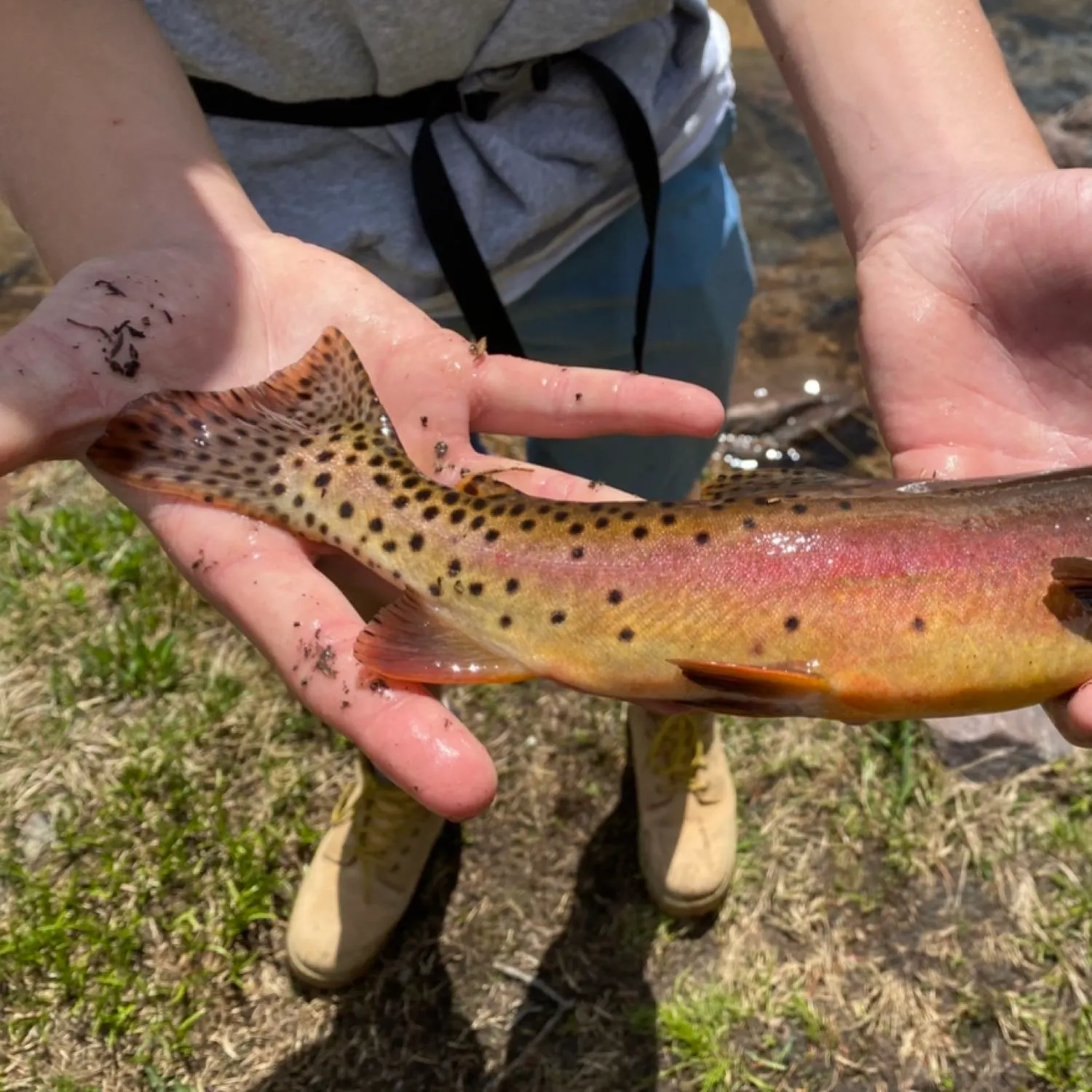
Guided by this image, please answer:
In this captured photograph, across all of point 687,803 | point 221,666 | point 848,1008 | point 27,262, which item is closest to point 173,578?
point 221,666

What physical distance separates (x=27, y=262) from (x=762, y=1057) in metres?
7.05

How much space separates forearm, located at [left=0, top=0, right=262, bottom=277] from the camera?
112 inches

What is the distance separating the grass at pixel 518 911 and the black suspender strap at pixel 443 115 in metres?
1.87

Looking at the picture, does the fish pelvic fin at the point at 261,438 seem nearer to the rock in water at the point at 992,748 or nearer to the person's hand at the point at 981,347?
the person's hand at the point at 981,347

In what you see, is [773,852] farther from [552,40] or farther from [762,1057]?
[552,40]

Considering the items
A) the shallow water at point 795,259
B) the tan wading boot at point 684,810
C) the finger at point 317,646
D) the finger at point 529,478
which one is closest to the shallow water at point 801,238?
the shallow water at point 795,259

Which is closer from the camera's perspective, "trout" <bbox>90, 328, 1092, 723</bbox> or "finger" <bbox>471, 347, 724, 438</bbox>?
"trout" <bbox>90, 328, 1092, 723</bbox>

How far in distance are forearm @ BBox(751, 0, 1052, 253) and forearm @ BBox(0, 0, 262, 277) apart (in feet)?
5.74

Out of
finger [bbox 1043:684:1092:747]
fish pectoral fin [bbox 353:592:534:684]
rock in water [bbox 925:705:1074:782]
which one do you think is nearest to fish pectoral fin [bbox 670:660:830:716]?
fish pectoral fin [bbox 353:592:534:684]

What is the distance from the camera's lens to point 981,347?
9.84 ft

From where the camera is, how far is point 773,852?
4023 mm

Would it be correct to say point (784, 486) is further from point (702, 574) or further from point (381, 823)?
point (381, 823)

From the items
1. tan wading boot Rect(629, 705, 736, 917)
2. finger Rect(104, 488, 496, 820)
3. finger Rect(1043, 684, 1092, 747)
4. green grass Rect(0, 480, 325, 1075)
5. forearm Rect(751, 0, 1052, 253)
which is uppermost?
forearm Rect(751, 0, 1052, 253)

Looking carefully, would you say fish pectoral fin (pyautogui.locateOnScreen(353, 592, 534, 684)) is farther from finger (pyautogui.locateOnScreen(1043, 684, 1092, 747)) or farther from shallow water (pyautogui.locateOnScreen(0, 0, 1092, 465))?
shallow water (pyautogui.locateOnScreen(0, 0, 1092, 465))
